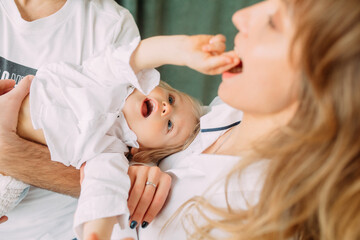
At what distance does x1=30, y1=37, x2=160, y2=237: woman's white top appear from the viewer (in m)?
0.85

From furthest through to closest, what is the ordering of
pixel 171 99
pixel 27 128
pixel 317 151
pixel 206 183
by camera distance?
pixel 171 99 → pixel 27 128 → pixel 206 183 → pixel 317 151

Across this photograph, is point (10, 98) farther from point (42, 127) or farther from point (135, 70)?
point (135, 70)

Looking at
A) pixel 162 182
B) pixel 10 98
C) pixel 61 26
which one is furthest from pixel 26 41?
pixel 162 182

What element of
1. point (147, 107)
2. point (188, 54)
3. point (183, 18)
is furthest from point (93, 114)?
point (183, 18)

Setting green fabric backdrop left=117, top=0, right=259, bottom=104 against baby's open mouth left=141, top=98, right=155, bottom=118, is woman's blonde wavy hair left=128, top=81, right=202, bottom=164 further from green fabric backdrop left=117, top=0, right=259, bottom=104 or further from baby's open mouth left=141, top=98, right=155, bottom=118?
green fabric backdrop left=117, top=0, right=259, bottom=104

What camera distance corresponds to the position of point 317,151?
0.63 m

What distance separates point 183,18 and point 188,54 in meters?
0.88

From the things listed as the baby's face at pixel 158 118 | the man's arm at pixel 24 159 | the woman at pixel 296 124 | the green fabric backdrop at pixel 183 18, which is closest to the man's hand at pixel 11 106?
the man's arm at pixel 24 159

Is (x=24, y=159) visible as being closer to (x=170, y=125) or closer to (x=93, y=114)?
(x=93, y=114)

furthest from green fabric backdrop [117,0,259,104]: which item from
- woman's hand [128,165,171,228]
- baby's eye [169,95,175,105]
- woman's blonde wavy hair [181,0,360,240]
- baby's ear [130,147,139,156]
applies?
woman's blonde wavy hair [181,0,360,240]

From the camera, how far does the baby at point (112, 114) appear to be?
80cm

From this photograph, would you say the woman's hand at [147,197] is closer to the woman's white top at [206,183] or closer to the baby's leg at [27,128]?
the woman's white top at [206,183]

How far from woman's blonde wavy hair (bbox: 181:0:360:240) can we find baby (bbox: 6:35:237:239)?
21 cm

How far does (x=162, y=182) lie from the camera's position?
2.88 feet
